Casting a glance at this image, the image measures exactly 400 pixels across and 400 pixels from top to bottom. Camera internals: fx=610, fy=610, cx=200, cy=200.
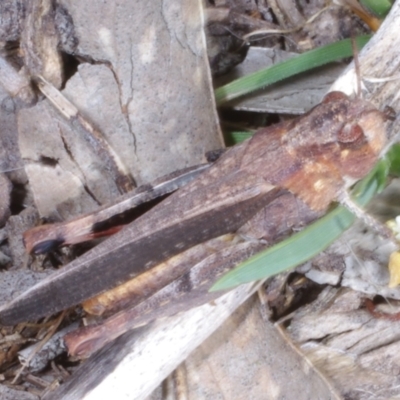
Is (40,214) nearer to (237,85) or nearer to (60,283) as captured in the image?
(60,283)

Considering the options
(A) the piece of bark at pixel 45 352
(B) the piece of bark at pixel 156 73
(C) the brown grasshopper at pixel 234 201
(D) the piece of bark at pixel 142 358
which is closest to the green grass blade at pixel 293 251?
(C) the brown grasshopper at pixel 234 201

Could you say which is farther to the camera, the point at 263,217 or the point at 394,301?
the point at 394,301

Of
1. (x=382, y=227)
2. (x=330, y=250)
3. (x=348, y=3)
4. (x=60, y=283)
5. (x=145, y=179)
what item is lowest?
(x=330, y=250)

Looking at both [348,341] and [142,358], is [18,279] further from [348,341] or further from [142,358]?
[348,341]

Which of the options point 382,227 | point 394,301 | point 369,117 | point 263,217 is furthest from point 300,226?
point 394,301

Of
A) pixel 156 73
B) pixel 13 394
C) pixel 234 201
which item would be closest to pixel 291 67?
pixel 156 73

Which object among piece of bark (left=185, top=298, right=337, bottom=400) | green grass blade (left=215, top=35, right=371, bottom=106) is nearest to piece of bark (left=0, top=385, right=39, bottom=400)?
piece of bark (left=185, top=298, right=337, bottom=400)
